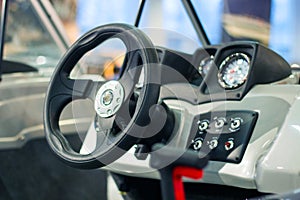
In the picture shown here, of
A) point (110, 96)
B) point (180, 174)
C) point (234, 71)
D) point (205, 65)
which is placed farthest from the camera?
point (205, 65)

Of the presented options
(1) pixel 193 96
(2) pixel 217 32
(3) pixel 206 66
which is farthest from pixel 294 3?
(1) pixel 193 96

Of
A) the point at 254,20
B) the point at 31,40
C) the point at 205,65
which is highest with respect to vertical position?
the point at 205,65

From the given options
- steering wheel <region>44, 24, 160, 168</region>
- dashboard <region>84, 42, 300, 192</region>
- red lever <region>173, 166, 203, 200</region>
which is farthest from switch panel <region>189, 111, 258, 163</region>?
red lever <region>173, 166, 203, 200</region>

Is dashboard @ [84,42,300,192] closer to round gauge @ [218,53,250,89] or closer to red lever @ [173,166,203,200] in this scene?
round gauge @ [218,53,250,89]

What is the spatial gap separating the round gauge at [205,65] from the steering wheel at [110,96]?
0.38 metres

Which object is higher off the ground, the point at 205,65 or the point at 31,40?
the point at 205,65

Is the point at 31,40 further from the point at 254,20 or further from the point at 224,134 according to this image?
the point at 224,134

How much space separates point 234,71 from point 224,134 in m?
0.23

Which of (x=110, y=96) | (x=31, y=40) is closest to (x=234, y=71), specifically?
(x=110, y=96)

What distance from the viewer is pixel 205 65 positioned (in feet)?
5.34

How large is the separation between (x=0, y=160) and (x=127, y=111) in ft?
4.44

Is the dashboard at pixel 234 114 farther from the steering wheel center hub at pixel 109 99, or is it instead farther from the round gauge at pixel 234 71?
the steering wheel center hub at pixel 109 99

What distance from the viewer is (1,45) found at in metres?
2.48

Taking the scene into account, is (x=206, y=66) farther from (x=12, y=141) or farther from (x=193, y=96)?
(x=12, y=141)
